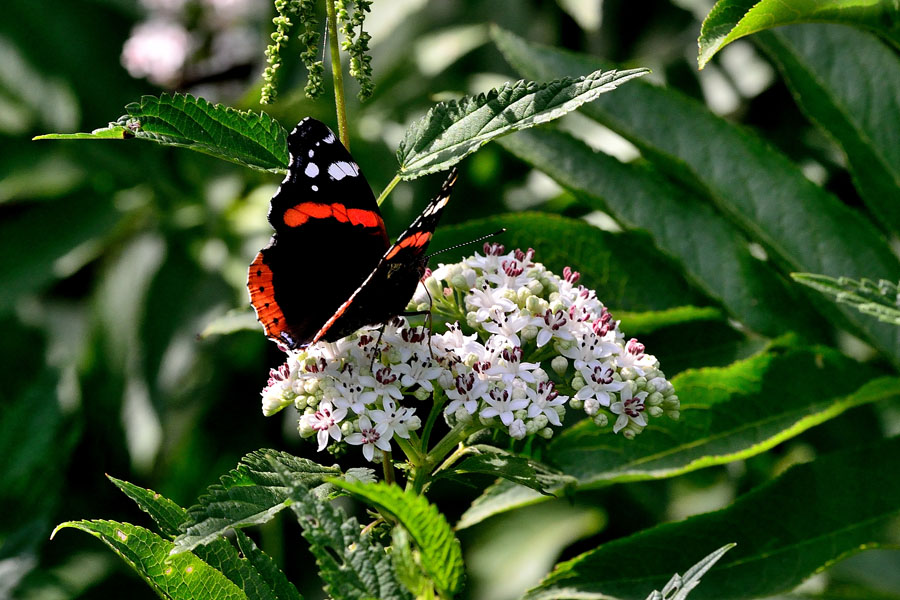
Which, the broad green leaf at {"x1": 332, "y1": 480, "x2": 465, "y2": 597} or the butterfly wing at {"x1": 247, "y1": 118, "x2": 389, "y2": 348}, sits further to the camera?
the butterfly wing at {"x1": 247, "y1": 118, "x2": 389, "y2": 348}

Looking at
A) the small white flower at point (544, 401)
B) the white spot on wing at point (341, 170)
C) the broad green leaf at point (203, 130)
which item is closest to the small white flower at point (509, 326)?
the small white flower at point (544, 401)

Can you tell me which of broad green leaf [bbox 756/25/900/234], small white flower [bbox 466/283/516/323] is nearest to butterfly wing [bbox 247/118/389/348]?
small white flower [bbox 466/283/516/323]

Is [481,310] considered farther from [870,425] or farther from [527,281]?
[870,425]

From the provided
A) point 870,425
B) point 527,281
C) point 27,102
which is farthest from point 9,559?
point 870,425

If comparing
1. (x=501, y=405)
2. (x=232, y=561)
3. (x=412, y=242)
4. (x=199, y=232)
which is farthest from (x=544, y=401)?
(x=199, y=232)

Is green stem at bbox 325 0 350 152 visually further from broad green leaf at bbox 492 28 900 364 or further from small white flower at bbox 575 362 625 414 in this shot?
broad green leaf at bbox 492 28 900 364

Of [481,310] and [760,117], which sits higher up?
[760,117]

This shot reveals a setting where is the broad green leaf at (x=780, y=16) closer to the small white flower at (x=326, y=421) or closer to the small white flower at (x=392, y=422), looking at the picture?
the small white flower at (x=392, y=422)
